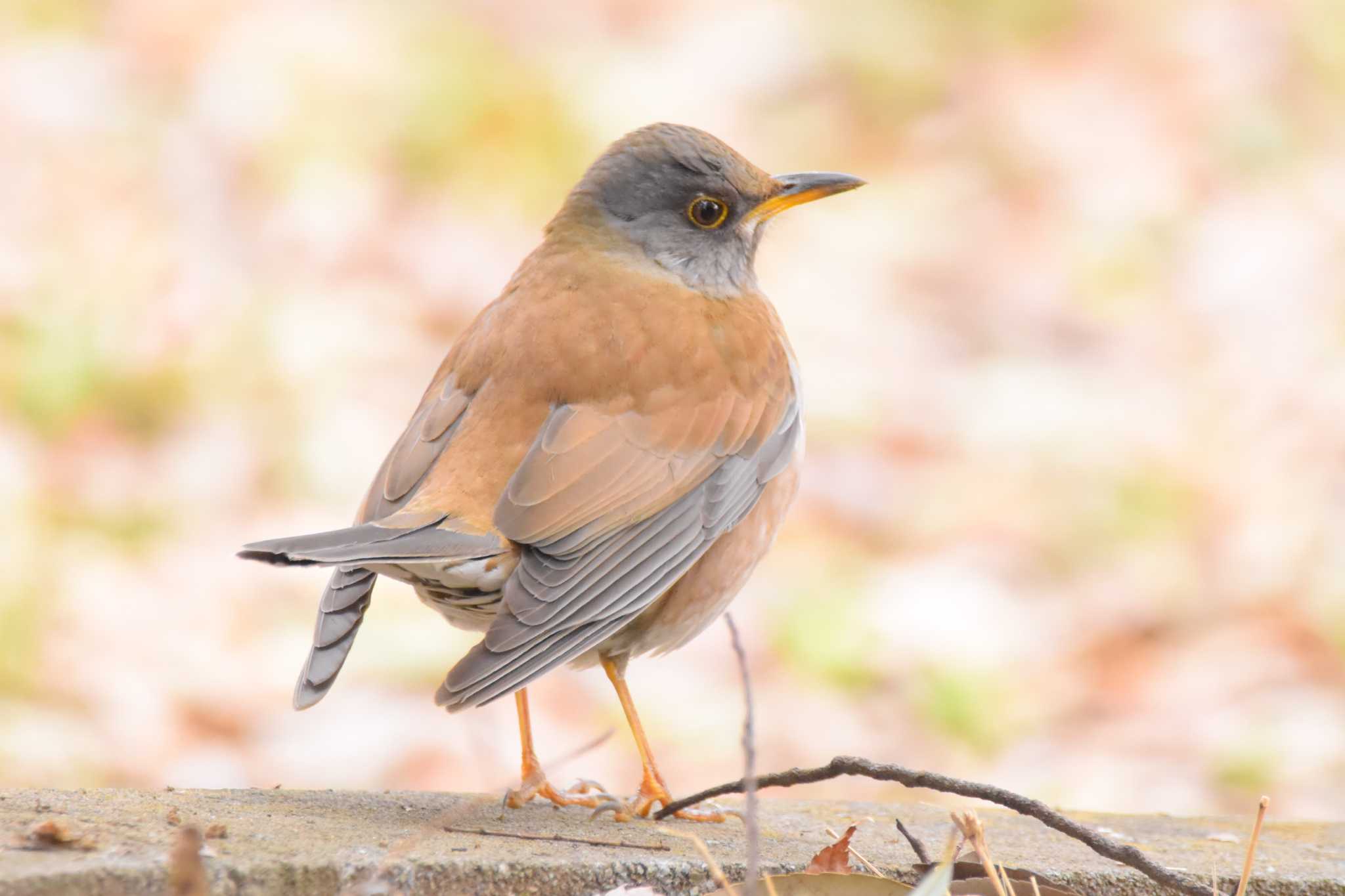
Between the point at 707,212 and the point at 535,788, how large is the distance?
1.73 m

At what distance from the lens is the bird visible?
139 inches

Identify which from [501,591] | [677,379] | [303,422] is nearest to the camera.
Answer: [501,591]

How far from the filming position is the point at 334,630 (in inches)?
139

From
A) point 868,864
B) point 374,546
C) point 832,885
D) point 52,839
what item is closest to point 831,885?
point 832,885

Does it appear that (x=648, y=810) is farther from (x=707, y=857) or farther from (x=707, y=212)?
(x=707, y=212)

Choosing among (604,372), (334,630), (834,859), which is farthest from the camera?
(604,372)

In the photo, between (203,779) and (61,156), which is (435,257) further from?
(203,779)

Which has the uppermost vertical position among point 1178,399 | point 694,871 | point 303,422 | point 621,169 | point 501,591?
point 1178,399

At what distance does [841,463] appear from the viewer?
7.78 metres

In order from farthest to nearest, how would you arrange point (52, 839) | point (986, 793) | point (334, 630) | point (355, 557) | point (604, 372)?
point (604, 372), point (334, 630), point (355, 557), point (986, 793), point (52, 839)

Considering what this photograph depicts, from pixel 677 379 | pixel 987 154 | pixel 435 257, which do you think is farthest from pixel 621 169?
pixel 987 154

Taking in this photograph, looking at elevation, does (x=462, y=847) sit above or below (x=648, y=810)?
below

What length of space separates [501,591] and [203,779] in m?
2.13

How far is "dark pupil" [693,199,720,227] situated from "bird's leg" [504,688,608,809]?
4.65 feet
